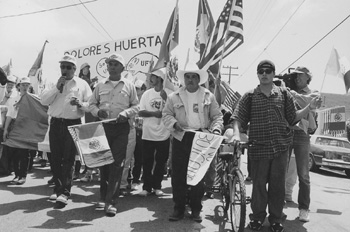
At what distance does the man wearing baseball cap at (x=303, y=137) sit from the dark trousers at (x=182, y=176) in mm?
1509

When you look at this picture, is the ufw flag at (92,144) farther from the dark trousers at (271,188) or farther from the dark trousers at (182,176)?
the dark trousers at (271,188)

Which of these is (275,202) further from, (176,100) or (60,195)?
(60,195)

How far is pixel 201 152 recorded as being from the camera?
170 inches

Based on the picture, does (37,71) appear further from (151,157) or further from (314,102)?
(314,102)

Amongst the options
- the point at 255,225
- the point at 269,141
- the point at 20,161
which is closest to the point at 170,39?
the point at 269,141

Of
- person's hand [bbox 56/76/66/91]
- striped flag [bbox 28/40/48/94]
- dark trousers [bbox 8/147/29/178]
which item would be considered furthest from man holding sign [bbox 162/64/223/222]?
striped flag [bbox 28/40/48/94]

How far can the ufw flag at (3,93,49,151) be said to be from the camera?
6.80m

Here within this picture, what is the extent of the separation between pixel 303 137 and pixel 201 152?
1723 mm

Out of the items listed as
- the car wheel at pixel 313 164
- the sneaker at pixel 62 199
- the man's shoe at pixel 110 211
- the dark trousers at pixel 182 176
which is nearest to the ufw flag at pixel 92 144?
the man's shoe at pixel 110 211

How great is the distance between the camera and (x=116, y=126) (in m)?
4.89

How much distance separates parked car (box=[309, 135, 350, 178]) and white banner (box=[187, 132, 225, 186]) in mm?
10700

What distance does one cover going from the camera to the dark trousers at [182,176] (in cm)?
450

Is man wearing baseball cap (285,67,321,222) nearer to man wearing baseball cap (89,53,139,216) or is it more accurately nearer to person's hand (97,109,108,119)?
man wearing baseball cap (89,53,139,216)

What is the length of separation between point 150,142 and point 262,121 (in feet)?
7.54
